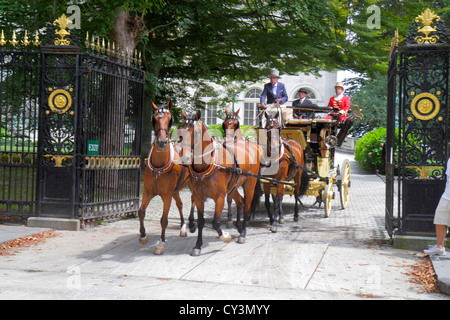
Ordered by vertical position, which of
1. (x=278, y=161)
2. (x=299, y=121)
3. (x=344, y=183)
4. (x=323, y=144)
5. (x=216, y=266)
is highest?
(x=299, y=121)

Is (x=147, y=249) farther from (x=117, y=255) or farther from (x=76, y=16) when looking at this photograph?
(x=76, y=16)

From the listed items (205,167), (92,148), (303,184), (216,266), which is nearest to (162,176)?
(205,167)

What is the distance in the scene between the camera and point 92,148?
32.8 feet

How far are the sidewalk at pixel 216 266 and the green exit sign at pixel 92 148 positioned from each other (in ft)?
4.95

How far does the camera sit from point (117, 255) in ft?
25.1

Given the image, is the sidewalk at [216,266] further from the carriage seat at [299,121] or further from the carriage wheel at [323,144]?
the carriage seat at [299,121]

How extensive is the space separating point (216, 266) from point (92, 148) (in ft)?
14.0

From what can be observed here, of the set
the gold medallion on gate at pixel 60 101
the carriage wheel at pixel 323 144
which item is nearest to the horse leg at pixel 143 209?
the gold medallion on gate at pixel 60 101

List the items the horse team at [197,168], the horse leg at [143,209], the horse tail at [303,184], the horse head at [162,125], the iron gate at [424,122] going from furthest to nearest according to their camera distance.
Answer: the horse tail at [303,184], the iron gate at [424,122], the horse leg at [143,209], the horse team at [197,168], the horse head at [162,125]

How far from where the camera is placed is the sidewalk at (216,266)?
5.75 m

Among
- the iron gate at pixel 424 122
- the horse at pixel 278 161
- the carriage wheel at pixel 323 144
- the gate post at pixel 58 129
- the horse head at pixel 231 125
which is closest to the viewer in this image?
the iron gate at pixel 424 122

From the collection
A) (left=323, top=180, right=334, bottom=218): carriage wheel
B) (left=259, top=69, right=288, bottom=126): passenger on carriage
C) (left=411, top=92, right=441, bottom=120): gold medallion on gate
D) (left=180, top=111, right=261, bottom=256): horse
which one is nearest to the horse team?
(left=180, top=111, right=261, bottom=256): horse

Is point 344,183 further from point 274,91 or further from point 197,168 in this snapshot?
point 197,168

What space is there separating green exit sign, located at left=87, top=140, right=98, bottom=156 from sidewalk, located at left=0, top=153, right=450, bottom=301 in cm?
151
